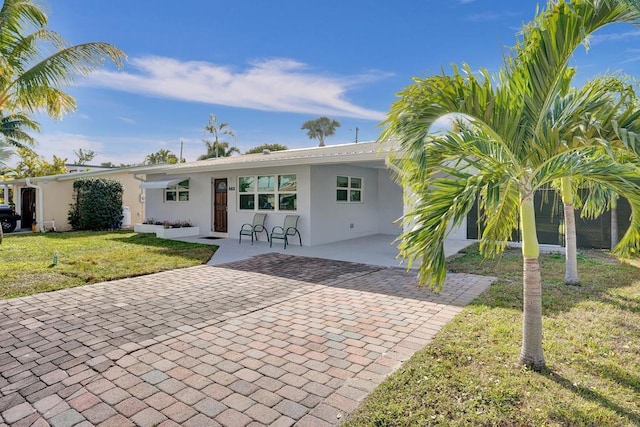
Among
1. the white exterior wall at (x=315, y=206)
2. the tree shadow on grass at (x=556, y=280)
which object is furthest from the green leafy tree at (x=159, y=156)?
the tree shadow on grass at (x=556, y=280)

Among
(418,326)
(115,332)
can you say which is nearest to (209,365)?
(115,332)

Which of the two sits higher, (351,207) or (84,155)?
(84,155)

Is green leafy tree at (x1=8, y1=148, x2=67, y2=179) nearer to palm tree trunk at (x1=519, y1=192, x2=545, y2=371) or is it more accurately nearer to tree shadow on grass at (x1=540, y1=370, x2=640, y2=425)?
palm tree trunk at (x1=519, y1=192, x2=545, y2=371)

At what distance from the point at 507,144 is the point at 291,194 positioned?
9277mm

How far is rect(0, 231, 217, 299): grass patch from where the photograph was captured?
22.6 feet

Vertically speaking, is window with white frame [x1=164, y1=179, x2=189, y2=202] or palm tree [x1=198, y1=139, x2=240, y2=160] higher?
palm tree [x1=198, y1=139, x2=240, y2=160]

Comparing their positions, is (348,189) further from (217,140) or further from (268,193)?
(217,140)

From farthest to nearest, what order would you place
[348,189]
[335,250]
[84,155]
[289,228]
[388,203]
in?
[84,155]
[388,203]
[348,189]
[289,228]
[335,250]

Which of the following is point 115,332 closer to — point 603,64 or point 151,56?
point 603,64

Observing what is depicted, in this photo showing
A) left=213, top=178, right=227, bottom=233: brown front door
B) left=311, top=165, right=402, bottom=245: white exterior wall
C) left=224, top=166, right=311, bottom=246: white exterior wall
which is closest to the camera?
left=224, top=166, right=311, bottom=246: white exterior wall

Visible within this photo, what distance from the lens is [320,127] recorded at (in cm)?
3844

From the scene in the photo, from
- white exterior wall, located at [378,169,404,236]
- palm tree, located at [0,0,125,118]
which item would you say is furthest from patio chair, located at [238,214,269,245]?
palm tree, located at [0,0,125,118]

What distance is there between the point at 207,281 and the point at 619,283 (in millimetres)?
7470

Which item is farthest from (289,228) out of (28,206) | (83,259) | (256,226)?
(28,206)
